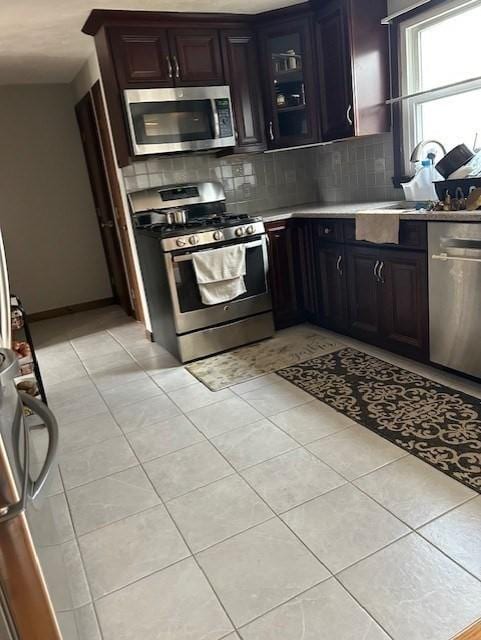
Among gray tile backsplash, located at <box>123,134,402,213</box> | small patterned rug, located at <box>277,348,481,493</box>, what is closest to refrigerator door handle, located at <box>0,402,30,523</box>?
small patterned rug, located at <box>277,348,481,493</box>

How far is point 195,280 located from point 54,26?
1.83 meters

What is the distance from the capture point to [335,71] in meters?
3.25

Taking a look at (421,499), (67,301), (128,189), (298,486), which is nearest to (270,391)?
(298,486)

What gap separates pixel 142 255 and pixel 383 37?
221 centimetres

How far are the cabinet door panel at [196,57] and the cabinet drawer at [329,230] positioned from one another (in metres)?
1.24

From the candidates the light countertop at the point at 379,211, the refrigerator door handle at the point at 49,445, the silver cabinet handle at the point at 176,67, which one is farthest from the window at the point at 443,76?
the refrigerator door handle at the point at 49,445

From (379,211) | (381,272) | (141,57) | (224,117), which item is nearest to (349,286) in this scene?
(381,272)

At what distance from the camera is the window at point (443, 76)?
276 cm

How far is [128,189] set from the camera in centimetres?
358

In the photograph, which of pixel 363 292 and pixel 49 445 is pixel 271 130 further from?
pixel 49 445

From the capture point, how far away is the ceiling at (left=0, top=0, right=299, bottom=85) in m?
2.79

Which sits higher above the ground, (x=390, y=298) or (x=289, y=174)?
(x=289, y=174)

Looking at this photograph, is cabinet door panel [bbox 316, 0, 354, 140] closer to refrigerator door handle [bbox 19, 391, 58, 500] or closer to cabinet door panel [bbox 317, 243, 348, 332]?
cabinet door panel [bbox 317, 243, 348, 332]

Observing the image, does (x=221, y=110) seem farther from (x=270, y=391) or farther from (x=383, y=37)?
(x=270, y=391)
